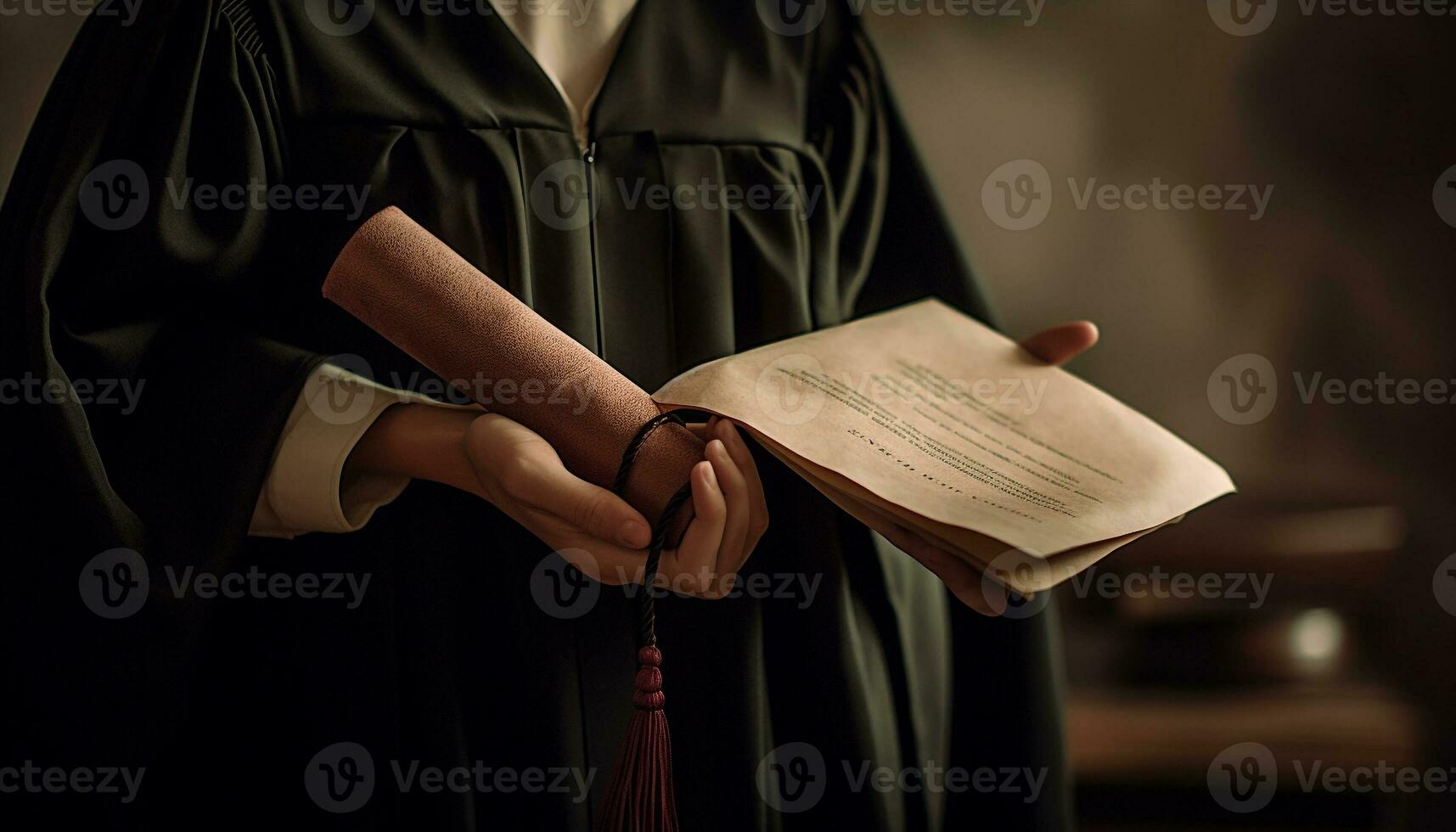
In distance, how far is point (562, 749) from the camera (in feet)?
2.27

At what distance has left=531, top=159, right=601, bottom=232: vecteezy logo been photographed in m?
0.72

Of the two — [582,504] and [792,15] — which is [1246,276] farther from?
[582,504]

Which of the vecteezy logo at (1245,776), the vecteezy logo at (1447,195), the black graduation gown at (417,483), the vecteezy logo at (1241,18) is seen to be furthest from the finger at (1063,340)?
the vecteezy logo at (1447,195)

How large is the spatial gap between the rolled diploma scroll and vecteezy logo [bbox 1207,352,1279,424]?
4.59 feet

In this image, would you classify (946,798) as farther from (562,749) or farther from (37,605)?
(37,605)

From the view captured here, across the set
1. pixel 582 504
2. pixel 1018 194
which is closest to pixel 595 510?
pixel 582 504
